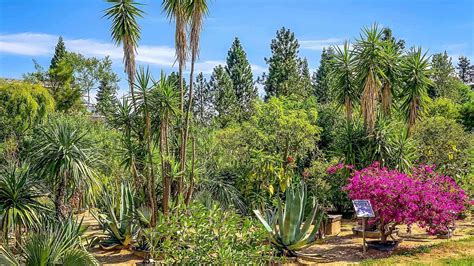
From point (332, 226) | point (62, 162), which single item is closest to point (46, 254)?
point (62, 162)

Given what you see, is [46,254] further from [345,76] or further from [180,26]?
[345,76]

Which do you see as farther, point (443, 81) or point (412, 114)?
point (443, 81)

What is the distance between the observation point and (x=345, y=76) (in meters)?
14.7

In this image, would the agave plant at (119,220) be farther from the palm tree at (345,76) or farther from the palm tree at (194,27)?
the palm tree at (345,76)

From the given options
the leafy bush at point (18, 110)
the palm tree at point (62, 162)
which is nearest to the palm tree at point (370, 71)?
the palm tree at point (62, 162)

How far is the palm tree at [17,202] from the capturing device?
25.4ft

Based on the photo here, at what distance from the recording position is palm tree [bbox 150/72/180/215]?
34.2 feet

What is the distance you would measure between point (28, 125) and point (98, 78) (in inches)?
691

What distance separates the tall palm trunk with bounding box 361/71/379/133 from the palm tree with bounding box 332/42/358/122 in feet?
2.80

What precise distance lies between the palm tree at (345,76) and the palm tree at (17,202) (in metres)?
10.0

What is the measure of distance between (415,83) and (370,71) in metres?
2.61

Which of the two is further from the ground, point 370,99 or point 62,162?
point 370,99

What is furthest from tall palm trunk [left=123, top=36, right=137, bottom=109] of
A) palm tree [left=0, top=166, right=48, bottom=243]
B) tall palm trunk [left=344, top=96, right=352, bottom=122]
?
tall palm trunk [left=344, top=96, right=352, bottom=122]

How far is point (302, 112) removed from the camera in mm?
15094
